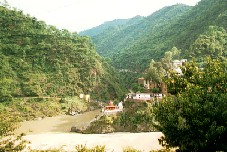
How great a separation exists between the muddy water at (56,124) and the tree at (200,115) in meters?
26.2

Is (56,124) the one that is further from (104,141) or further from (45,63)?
(104,141)

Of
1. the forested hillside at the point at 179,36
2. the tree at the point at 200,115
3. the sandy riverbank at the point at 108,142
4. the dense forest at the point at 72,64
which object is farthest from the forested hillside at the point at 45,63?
the tree at the point at 200,115

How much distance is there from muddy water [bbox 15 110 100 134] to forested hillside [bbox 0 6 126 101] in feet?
24.9

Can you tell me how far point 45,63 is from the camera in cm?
5772

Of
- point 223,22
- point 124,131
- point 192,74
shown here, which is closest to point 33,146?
point 124,131

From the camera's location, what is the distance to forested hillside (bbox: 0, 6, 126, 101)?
2076 inches

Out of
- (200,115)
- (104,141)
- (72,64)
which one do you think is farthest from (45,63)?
(200,115)

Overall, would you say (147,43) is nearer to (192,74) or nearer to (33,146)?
(33,146)

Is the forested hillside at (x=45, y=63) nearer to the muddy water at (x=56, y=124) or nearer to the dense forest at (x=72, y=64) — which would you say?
the dense forest at (x=72, y=64)

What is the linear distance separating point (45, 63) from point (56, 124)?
17.8 meters

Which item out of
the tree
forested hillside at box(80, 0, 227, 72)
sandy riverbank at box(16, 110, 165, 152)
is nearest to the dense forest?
forested hillside at box(80, 0, 227, 72)

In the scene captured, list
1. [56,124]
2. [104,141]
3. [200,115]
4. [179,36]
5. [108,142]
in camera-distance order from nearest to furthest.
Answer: [200,115] < [108,142] < [104,141] < [56,124] < [179,36]

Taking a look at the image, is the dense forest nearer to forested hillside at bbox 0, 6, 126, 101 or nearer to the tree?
forested hillside at bbox 0, 6, 126, 101

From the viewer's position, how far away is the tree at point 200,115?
1267 cm
